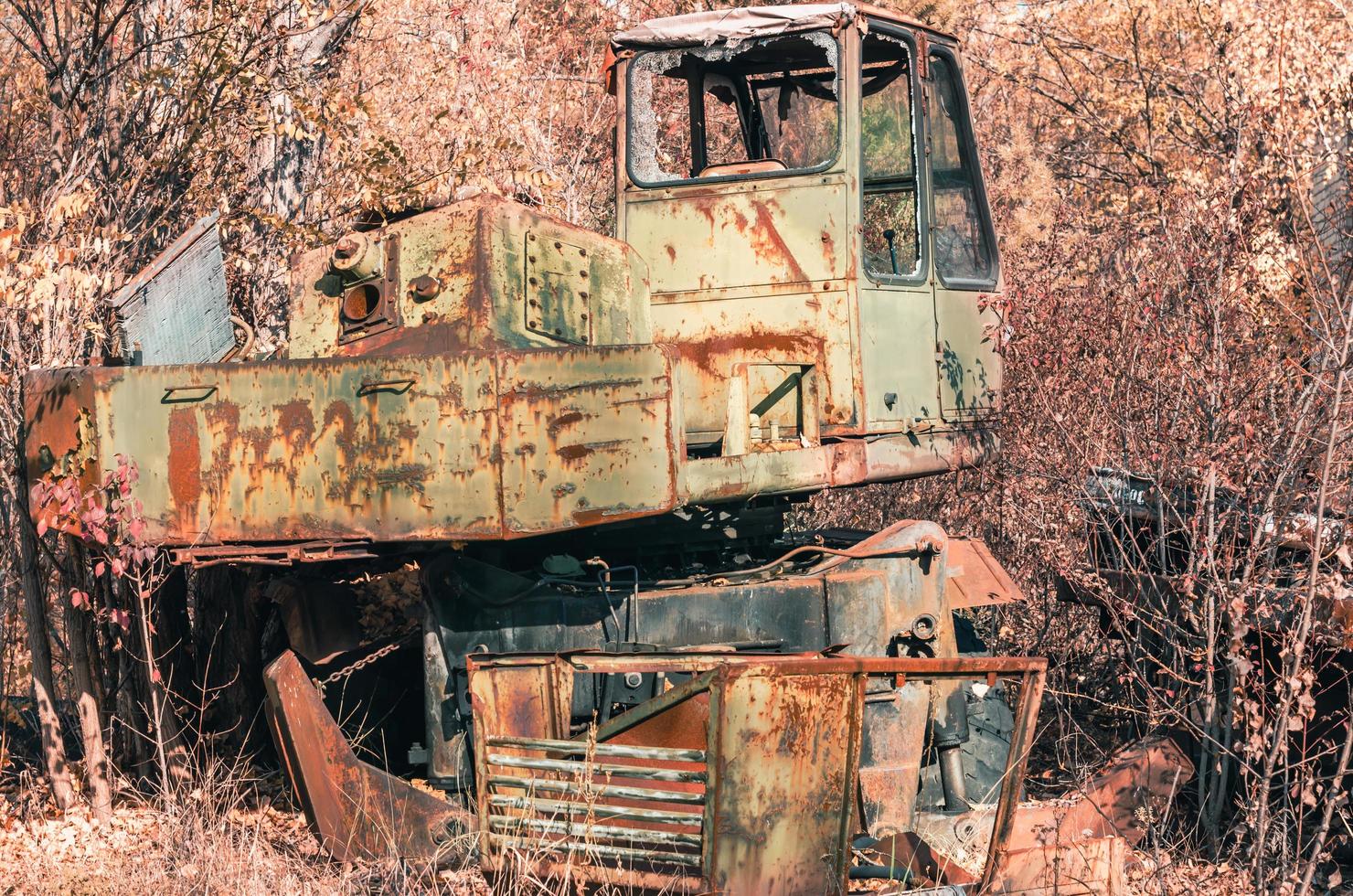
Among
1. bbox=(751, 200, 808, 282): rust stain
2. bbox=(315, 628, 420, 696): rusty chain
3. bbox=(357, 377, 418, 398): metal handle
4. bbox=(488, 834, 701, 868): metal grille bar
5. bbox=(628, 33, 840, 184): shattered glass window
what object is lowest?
bbox=(488, 834, 701, 868): metal grille bar

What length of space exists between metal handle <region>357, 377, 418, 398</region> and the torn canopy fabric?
2469mm

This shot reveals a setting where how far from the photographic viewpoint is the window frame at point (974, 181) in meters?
7.10

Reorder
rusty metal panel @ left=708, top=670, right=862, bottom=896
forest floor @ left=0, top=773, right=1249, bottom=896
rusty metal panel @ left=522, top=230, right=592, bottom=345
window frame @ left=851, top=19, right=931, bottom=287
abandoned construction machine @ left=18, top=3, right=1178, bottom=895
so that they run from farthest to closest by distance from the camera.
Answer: window frame @ left=851, top=19, right=931, bottom=287, rusty metal panel @ left=522, top=230, right=592, bottom=345, forest floor @ left=0, top=773, right=1249, bottom=896, abandoned construction machine @ left=18, top=3, right=1178, bottom=895, rusty metal panel @ left=708, top=670, right=862, bottom=896

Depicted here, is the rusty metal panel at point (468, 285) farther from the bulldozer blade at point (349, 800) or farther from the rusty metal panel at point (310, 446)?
the bulldozer blade at point (349, 800)

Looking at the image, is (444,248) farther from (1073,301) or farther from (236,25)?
(1073,301)

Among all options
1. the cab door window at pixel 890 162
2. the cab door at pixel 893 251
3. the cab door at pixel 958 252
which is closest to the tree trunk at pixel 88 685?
the cab door at pixel 893 251

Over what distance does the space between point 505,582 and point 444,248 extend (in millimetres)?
1320

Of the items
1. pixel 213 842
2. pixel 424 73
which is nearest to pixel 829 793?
pixel 213 842

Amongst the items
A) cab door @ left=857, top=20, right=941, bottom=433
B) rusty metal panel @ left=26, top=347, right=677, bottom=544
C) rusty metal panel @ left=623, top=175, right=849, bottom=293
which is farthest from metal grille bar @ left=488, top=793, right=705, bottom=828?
rusty metal panel @ left=623, top=175, right=849, bottom=293

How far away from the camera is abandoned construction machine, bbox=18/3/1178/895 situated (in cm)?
484

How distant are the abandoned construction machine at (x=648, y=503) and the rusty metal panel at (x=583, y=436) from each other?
1 centimetres

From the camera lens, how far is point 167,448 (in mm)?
5242

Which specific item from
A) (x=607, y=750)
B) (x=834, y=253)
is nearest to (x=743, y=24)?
(x=834, y=253)

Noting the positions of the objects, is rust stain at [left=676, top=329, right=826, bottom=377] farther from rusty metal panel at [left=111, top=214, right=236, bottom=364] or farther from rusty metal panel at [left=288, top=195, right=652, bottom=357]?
rusty metal panel at [left=111, top=214, right=236, bottom=364]
